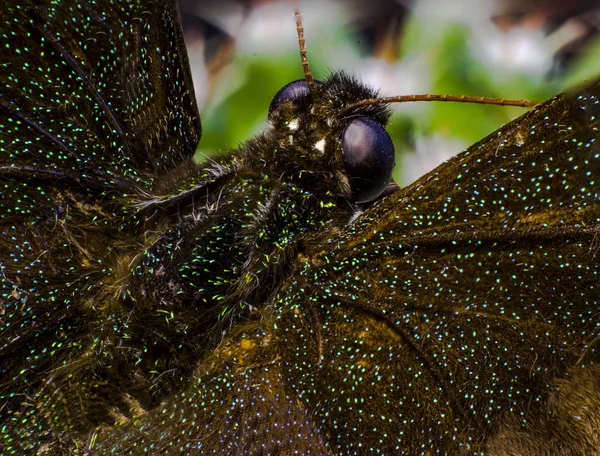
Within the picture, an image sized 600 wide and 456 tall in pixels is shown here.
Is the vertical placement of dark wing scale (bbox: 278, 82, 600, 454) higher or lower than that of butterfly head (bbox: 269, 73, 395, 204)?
lower

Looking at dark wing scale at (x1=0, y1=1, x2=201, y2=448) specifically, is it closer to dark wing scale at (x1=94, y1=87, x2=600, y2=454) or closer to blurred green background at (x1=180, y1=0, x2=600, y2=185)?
dark wing scale at (x1=94, y1=87, x2=600, y2=454)

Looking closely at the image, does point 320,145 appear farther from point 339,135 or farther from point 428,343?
point 428,343

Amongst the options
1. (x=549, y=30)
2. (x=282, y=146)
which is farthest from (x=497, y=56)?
(x=282, y=146)

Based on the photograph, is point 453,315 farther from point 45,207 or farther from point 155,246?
point 45,207

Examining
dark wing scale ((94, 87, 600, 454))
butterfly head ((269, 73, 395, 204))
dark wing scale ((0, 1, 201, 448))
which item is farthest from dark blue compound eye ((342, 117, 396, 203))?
dark wing scale ((0, 1, 201, 448))

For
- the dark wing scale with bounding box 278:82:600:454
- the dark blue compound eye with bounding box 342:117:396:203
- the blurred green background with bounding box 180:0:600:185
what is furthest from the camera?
the blurred green background with bounding box 180:0:600:185

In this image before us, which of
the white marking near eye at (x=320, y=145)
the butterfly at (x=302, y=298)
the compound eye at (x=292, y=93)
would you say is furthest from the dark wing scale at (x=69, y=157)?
the white marking near eye at (x=320, y=145)
